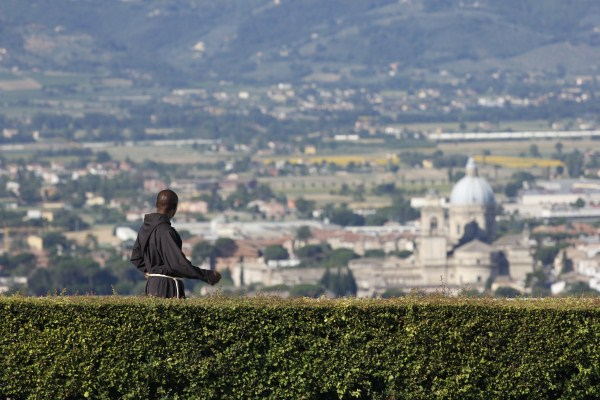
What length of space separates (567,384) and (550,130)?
166 meters

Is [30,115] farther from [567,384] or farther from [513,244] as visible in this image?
[567,384]

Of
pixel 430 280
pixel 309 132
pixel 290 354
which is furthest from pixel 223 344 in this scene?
pixel 309 132

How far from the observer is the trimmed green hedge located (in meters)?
12.1

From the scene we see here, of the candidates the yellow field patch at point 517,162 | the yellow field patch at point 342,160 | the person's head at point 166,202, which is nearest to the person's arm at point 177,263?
the person's head at point 166,202

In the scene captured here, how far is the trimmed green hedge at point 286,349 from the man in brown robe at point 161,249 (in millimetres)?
335

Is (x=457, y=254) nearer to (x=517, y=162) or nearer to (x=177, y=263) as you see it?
(x=177, y=263)

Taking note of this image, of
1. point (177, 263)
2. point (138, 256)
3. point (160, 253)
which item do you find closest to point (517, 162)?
point (138, 256)

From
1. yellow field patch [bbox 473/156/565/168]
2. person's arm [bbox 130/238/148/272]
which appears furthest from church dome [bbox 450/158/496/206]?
person's arm [bbox 130/238/148/272]

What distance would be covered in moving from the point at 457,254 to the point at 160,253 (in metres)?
65.0

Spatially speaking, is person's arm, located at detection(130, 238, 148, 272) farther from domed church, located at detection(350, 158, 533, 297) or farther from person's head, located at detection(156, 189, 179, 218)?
domed church, located at detection(350, 158, 533, 297)

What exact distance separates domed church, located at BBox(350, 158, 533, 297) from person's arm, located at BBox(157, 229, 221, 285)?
5936 cm

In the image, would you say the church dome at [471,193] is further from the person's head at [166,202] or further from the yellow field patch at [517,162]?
the person's head at [166,202]

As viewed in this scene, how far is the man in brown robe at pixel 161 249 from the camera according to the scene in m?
12.4

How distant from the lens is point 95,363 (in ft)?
39.7
